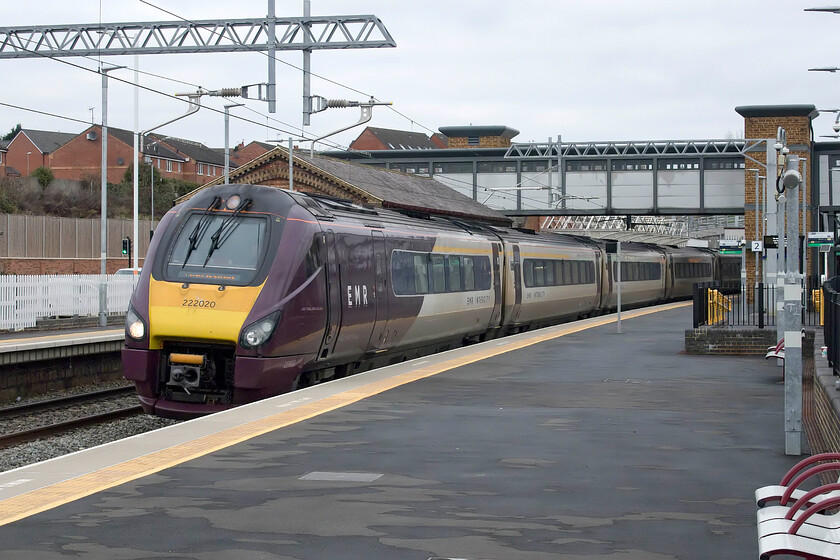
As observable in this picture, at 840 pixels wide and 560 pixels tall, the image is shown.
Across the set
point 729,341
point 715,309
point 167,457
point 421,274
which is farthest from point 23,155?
point 167,457

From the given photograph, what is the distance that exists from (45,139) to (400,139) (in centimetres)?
3902

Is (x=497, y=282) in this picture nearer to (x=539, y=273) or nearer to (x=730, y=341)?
(x=539, y=273)

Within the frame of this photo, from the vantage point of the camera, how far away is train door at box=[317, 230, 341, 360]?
1472cm

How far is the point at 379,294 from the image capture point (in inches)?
664

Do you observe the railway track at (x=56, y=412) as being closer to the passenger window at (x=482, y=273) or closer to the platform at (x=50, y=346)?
the platform at (x=50, y=346)

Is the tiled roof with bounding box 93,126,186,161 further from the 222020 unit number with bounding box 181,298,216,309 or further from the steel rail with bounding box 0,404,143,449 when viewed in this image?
the 222020 unit number with bounding box 181,298,216,309

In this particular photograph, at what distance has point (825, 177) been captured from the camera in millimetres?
53500

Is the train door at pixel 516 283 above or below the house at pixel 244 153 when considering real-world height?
below

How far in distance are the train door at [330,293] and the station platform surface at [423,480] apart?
1219 mm

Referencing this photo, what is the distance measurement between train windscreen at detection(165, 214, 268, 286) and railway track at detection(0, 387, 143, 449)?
3.08 metres

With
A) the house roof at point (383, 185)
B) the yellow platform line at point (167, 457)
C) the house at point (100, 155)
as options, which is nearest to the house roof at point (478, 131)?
the house roof at point (383, 185)

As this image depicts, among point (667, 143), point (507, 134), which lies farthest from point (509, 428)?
point (507, 134)

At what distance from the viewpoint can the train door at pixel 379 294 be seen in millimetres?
16766

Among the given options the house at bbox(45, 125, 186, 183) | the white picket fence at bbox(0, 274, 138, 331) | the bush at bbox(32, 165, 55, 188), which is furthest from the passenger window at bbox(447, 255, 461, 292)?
the house at bbox(45, 125, 186, 183)
